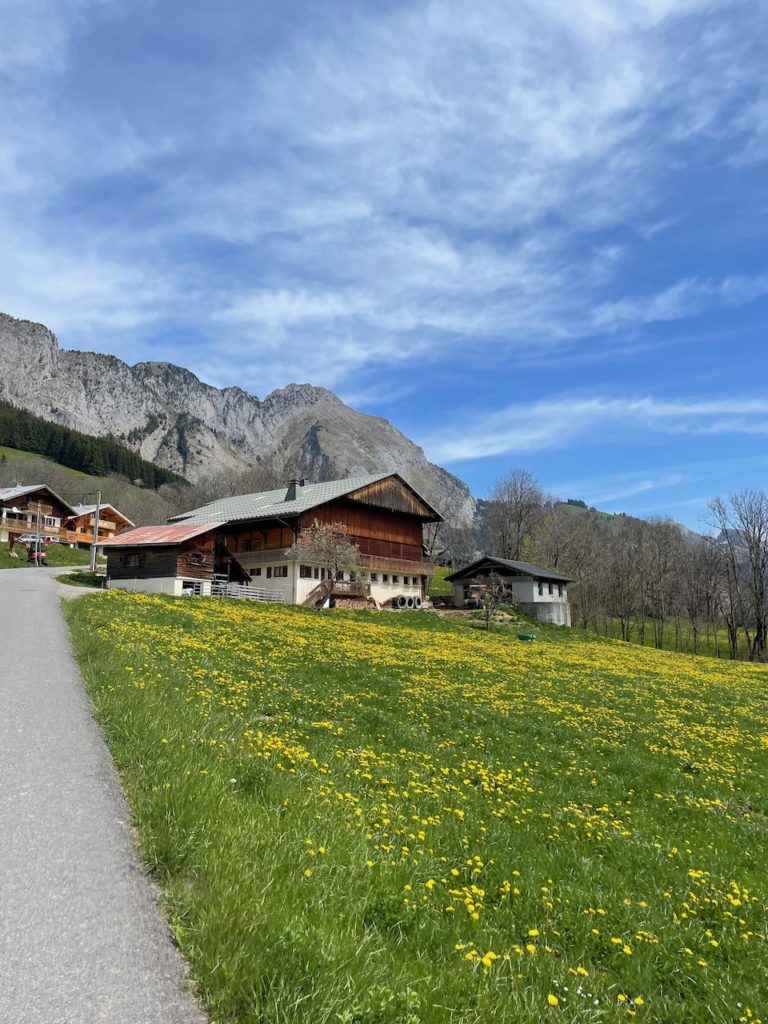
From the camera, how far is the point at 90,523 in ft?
342

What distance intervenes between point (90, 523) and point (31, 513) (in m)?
15.7

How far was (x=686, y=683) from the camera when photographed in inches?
1192

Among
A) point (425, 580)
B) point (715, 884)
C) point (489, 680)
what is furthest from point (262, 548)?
point (715, 884)

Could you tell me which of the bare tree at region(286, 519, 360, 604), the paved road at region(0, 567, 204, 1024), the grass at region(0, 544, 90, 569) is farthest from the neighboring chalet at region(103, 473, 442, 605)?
the paved road at region(0, 567, 204, 1024)

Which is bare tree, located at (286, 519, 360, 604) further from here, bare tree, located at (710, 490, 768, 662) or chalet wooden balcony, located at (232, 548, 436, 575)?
bare tree, located at (710, 490, 768, 662)

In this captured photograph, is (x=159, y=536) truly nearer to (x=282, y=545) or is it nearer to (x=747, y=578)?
(x=282, y=545)

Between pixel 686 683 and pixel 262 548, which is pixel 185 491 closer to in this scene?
pixel 262 548

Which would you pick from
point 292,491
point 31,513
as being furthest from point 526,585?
point 31,513

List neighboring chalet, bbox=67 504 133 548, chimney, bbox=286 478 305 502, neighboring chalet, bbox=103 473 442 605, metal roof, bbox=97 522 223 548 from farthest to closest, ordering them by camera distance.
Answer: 1. neighboring chalet, bbox=67 504 133 548
2. chimney, bbox=286 478 305 502
3. neighboring chalet, bbox=103 473 442 605
4. metal roof, bbox=97 522 223 548

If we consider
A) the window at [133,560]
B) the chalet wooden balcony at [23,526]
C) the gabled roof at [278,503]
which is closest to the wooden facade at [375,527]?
the gabled roof at [278,503]

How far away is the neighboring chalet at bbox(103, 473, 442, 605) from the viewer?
49.3 metres

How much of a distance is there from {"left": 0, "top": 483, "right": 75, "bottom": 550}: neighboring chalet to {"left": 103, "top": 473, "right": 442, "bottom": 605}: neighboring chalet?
105ft

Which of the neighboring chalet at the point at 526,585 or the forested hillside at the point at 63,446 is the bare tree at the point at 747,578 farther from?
the forested hillside at the point at 63,446

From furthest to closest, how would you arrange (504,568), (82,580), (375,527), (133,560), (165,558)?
(504,568) → (375,527) → (82,580) → (133,560) → (165,558)
